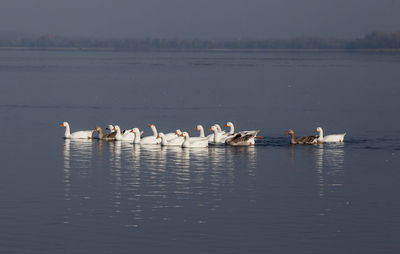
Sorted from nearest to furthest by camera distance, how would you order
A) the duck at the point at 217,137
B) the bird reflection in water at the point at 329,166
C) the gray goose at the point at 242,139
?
the bird reflection in water at the point at 329,166
the gray goose at the point at 242,139
the duck at the point at 217,137

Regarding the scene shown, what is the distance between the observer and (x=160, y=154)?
132ft

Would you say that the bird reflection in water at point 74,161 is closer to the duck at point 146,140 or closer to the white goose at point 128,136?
the white goose at point 128,136

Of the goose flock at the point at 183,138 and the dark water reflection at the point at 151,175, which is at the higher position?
the goose flock at the point at 183,138

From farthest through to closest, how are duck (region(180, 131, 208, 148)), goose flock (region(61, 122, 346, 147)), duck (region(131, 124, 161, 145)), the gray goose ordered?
duck (region(131, 124, 161, 145)), the gray goose, goose flock (region(61, 122, 346, 147)), duck (region(180, 131, 208, 148))

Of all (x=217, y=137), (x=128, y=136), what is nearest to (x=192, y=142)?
(x=217, y=137)

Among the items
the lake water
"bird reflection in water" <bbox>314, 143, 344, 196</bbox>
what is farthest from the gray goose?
"bird reflection in water" <bbox>314, 143, 344, 196</bbox>

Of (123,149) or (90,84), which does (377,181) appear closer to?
(123,149)

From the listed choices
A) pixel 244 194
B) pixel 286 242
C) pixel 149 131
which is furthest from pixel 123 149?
pixel 286 242

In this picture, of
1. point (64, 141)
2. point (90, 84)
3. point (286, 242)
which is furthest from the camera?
point (90, 84)

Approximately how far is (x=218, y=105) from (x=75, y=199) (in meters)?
41.4

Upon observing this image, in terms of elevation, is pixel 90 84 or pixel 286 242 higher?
pixel 90 84

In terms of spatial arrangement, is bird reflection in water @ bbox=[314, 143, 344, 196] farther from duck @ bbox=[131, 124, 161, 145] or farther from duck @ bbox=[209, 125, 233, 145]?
duck @ bbox=[131, 124, 161, 145]

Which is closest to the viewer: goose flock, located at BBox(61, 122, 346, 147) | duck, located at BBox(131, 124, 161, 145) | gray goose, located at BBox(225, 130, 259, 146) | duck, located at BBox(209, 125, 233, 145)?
goose flock, located at BBox(61, 122, 346, 147)

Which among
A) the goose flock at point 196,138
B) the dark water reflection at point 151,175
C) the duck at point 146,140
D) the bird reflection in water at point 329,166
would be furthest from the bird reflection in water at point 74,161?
the bird reflection in water at point 329,166
